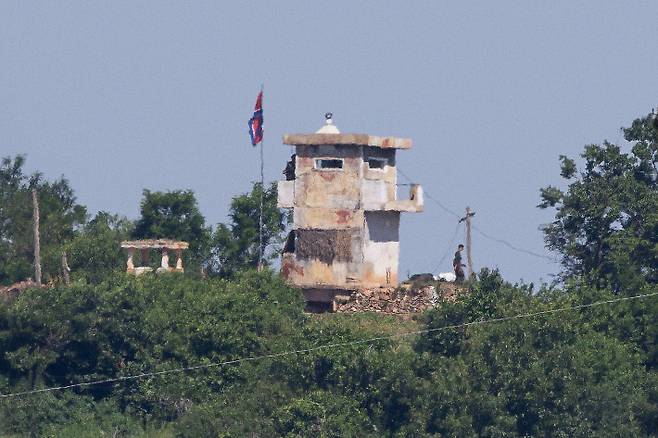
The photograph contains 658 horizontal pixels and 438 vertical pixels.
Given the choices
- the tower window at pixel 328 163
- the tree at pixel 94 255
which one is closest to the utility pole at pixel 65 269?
the tree at pixel 94 255

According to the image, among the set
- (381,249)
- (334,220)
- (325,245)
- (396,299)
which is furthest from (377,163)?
(396,299)

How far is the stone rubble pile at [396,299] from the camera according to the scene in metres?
55.6

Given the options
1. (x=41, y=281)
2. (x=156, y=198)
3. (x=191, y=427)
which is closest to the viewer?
(x=191, y=427)

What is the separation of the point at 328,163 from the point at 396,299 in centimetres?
433

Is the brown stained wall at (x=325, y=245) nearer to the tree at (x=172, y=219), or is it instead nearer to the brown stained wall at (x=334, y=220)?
the brown stained wall at (x=334, y=220)

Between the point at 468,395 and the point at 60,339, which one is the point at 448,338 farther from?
the point at 60,339

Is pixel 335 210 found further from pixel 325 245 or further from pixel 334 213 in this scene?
pixel 325 245

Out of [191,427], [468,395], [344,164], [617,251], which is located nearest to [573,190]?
[617,251]

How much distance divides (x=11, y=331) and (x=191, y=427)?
6166 millimetres

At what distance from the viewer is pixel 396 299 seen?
183ft

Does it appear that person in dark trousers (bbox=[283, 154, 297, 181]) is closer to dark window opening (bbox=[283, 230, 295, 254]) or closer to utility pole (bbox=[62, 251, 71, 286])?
dark window opening (bbox=[283, 230, 295, 254])

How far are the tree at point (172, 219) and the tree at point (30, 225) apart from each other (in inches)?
108

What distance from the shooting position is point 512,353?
49.9 m

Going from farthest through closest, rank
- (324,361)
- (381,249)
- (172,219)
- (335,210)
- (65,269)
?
(172,219)
(65,269)
(381,249)
(335,210)
(324,361)
